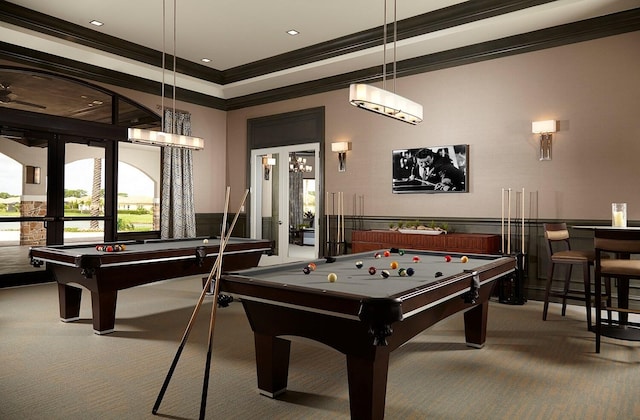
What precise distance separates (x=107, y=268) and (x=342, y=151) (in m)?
4.08

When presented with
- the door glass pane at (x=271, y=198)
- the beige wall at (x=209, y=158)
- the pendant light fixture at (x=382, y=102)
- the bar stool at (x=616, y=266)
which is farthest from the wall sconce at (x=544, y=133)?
the beige wall at (x=209, y=158)

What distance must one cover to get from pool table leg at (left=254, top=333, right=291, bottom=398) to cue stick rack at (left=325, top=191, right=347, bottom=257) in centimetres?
424

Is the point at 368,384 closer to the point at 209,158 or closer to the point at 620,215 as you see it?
the point at 620,215

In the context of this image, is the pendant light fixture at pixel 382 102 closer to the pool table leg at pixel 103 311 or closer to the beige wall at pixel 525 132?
the beige wall at pixel 525 132

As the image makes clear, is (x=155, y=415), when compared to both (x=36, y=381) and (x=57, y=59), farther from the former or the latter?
(x=57, y=59)

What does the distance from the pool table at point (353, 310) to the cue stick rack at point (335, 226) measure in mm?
3572

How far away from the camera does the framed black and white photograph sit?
5.85 metres

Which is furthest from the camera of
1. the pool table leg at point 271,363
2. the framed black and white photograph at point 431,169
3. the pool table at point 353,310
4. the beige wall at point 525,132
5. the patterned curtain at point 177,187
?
the patterned curtain at point 177,187

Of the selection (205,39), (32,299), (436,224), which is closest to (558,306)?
(436,224)

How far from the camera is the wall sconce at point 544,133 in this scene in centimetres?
514

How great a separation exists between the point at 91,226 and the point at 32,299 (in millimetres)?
1741

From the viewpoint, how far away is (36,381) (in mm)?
2852

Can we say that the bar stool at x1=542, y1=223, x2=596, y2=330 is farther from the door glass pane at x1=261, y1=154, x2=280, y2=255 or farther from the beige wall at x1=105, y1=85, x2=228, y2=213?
the beige wall at x1=105, y1=85, x2=228, y2=213

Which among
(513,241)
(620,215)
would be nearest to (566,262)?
(620,215)
